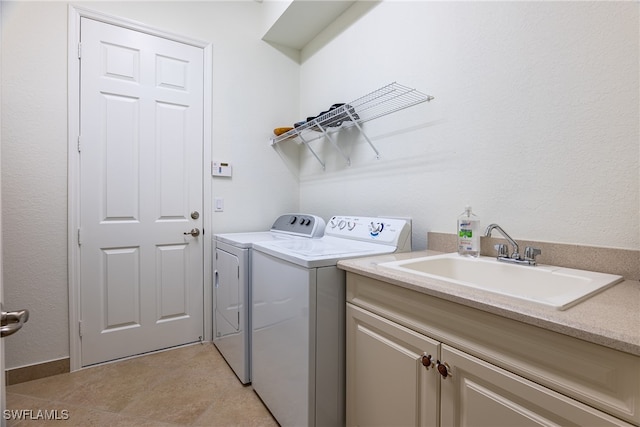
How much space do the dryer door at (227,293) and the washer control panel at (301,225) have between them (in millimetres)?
488

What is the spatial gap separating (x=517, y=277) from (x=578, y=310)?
1.63 ft

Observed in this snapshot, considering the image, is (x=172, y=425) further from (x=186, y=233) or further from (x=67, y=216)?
(x=67, y=216)

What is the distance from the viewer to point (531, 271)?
46.4 inches

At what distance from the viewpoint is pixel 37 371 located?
1955mm

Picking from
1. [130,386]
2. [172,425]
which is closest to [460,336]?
[172,425]

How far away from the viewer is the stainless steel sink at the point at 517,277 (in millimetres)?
900

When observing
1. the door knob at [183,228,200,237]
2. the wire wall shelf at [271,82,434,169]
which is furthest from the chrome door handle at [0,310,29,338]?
the door knob at [183,228,200,237]

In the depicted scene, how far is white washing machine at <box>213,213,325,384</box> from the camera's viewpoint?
186 cm

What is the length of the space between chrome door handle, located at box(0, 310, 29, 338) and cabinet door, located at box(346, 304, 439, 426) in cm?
101

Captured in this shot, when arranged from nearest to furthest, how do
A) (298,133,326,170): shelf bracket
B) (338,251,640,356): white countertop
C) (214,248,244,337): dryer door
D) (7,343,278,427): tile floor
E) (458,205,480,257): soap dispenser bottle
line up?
(338,251,640,356): white countertop < (458,205,480,257): soap dispenser bottle < (7,343,278,427): tile floor < (214,248,244,337): dryer door < (298,133,326,170): shelf bracket

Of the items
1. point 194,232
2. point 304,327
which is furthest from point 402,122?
point 194,232

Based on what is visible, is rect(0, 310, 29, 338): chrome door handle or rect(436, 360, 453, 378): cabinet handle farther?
rect(436, 360, 453, 378): cabinet handle

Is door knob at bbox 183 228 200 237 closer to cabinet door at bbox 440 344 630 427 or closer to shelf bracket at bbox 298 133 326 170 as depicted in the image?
shelf bracket at bbox 298 133 326 170

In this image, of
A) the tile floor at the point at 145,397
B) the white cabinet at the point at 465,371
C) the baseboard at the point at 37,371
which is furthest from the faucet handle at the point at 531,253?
the baseboard at the point at 37,371
